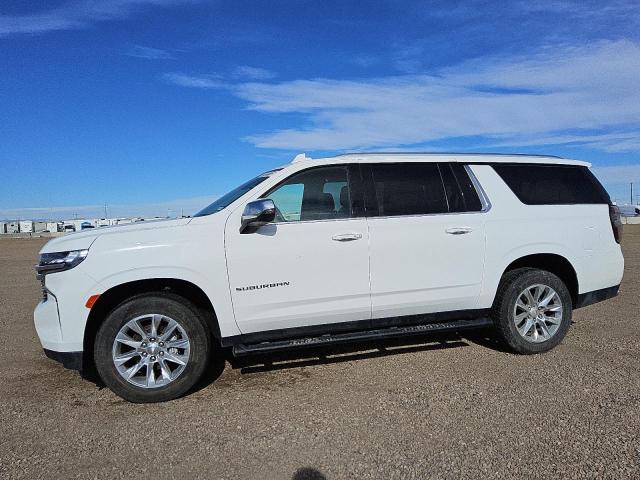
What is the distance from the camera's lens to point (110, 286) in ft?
13.3

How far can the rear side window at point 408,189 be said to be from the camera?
479 cm

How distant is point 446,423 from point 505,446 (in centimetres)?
47

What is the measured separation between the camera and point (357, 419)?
3.70 metres

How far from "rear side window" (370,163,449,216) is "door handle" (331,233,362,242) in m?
0.35

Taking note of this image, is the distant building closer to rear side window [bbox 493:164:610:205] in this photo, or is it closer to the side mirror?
the side mirror

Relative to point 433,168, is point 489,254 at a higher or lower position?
lower

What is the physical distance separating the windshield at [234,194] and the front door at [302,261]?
0.28 m

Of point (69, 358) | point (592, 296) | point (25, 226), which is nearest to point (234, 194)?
point (69, 358)

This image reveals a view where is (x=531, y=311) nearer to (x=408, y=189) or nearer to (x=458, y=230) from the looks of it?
(x=458, y=230)

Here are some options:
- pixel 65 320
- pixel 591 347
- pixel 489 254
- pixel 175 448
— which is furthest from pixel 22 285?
pixel 591 347

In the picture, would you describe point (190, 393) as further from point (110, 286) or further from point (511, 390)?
point (511, 390)

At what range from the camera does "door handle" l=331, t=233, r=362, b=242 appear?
177 inches

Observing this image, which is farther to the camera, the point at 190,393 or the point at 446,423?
the point at 190,393

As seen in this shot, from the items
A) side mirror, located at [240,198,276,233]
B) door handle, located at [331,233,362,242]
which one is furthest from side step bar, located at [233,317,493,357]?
side mirror, located at [240,198,276,233]
